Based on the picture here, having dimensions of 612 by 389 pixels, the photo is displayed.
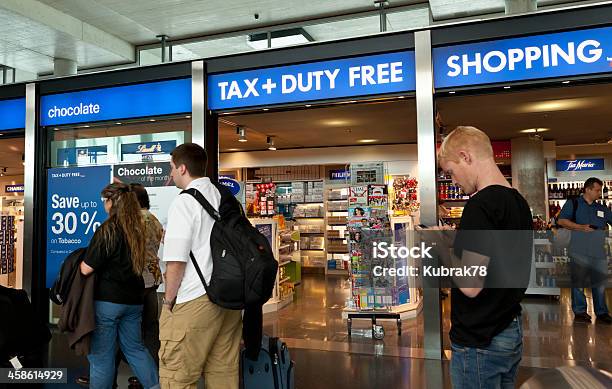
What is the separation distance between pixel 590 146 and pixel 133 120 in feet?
35.7

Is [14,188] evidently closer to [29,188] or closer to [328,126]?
[29,188]

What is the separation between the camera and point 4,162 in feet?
43.7

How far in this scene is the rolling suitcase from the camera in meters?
2.73

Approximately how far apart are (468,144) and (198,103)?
3.52 metres

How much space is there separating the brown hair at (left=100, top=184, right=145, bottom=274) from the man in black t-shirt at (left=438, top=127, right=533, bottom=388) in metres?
1.88

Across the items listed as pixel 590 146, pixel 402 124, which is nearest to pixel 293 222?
pixel 402 124

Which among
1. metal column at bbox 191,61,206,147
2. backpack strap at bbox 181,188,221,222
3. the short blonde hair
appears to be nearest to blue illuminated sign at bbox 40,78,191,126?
metal column at bbox 191,61,206,147

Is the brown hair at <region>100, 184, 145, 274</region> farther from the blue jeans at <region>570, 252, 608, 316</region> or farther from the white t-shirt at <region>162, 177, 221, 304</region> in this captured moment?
the blue jeans at <region>570, 252, 608, 316</region>

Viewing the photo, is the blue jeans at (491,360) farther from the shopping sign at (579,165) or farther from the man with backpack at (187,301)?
the shopping sign at (579,165)

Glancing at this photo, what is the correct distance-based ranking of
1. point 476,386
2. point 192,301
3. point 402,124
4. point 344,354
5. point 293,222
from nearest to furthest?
point 476,386
point 192,301
point 344,354
point 402,124
point 293,222

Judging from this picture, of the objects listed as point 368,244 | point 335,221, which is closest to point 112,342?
point 368,244

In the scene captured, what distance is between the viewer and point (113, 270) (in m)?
2.75

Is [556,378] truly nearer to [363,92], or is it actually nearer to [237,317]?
[237,317]

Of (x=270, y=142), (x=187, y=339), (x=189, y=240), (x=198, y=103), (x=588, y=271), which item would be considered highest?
(x=270, y=142)
